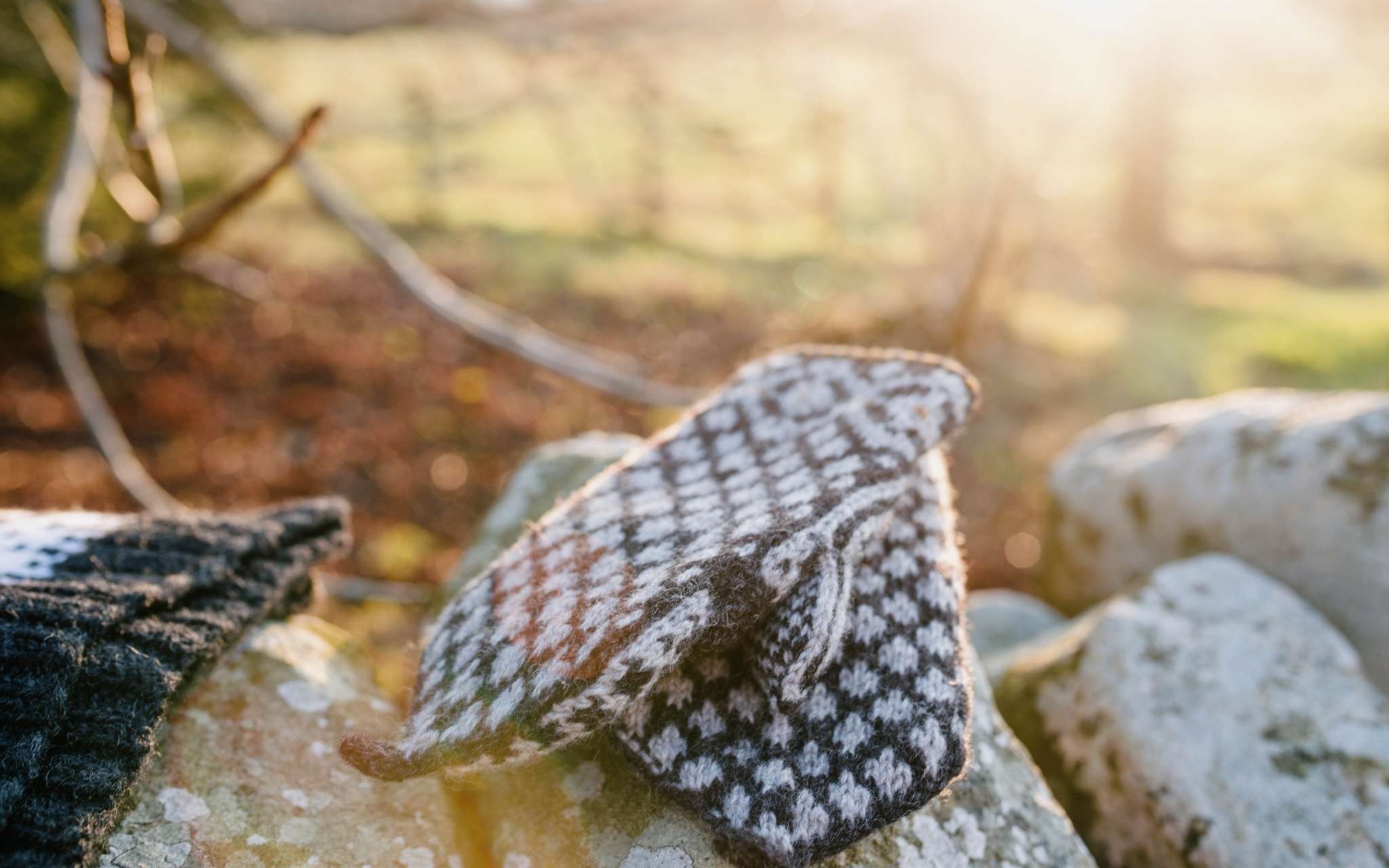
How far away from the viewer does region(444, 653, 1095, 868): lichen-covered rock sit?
1.40m

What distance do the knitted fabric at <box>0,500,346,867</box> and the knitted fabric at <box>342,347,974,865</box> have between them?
14.0 inches

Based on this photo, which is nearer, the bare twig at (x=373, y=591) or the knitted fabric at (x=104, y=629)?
the knitted fabric at (x=104, y=629)

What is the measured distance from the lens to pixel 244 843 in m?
1.36

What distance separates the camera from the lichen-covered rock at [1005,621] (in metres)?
2.80

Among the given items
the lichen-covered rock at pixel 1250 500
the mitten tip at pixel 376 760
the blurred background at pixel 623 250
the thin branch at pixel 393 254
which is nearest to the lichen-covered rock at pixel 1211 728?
the lichen-covered rock at pixel 1250 500

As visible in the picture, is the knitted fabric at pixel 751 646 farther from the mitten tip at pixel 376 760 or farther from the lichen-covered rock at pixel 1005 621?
the lichen-covered rock at pixel 1005 621

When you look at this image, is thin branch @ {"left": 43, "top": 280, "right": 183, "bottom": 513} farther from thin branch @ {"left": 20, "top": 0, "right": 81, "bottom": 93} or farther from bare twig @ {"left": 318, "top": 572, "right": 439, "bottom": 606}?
thin branch @ {"left": 20, "top": 0, "right": 81, "bottom": 93}

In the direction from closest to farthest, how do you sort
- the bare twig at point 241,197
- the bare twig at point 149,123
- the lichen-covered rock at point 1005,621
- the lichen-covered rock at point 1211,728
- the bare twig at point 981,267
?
the lichen-covered rock at point 1211,728, the bare twig at point 241,197, the bare twig at point 149,123, the lichen-covered rock at point 1005,621, the bare twig at point 981,267

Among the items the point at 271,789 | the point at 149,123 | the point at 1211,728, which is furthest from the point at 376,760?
the point at 149,123

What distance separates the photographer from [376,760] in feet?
4.26

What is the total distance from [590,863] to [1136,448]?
2.33 meters

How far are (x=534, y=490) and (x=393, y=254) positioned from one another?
5.11 ft

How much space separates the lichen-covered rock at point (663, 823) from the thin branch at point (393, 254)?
7.10 feet

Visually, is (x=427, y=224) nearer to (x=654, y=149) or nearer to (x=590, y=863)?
(x=654, y=149)
